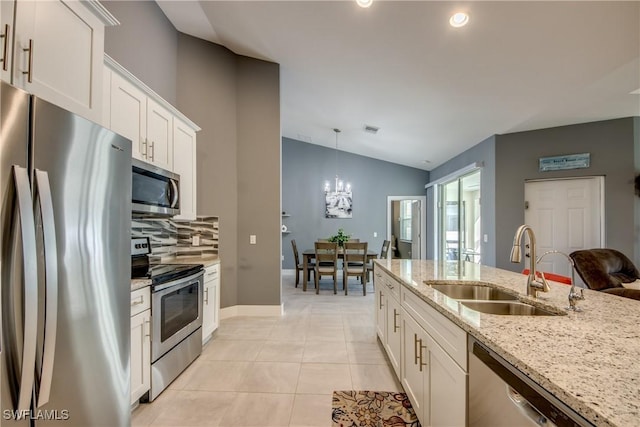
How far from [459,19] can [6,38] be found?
2.97 meters

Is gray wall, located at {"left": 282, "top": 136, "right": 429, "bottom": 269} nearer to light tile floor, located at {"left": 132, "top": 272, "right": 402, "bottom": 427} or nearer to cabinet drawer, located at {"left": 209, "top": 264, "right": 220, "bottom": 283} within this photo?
light tile floor, located at {"left": 132, "top": 272, "right": 402, "bottom": 427}

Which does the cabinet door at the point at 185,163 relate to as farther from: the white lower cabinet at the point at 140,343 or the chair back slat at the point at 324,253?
the chair back slat at the point at 324,253

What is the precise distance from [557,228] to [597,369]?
185 inches

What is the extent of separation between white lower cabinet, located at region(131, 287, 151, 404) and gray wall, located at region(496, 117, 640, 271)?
469cm

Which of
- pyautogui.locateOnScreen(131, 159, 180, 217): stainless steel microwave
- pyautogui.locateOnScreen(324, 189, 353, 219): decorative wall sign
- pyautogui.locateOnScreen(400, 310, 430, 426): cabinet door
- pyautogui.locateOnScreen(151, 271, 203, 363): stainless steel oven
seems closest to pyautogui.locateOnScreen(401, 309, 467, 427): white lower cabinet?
pyautogui.locateOnScreen(400, 310, 430, 426): cabinet door

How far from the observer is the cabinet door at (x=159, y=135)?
246cm

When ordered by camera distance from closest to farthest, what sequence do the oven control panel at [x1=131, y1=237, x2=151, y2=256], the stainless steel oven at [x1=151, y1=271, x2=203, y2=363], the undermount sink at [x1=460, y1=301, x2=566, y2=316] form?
1. the undermount sink at [x1=460, y1=301, x2=566, y2=316]
2. the stainless steel oven at [x1=151, y1=271, x2=203, y2=363]
3. the oven control panel at [x1=131, y1=237, x2=151, y2=256]

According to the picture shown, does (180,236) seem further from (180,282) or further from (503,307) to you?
(503,307)

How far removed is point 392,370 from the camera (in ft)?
8.06

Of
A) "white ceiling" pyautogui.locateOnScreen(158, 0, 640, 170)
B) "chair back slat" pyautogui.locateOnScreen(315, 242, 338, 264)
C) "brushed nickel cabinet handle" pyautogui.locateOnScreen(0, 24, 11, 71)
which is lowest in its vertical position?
"chair back slat" pyautogui.locateOnScreen(315, 242, 338, 264)

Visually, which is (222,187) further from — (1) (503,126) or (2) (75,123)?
(1) (503,126)

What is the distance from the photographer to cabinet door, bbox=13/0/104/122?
46.4 inches

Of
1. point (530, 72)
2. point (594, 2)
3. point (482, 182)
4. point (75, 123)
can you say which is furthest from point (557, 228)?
point (75, 123)

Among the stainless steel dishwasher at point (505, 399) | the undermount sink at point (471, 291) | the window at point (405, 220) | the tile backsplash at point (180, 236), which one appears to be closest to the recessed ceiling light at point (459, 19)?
the undermount sink at point (471, 291)
